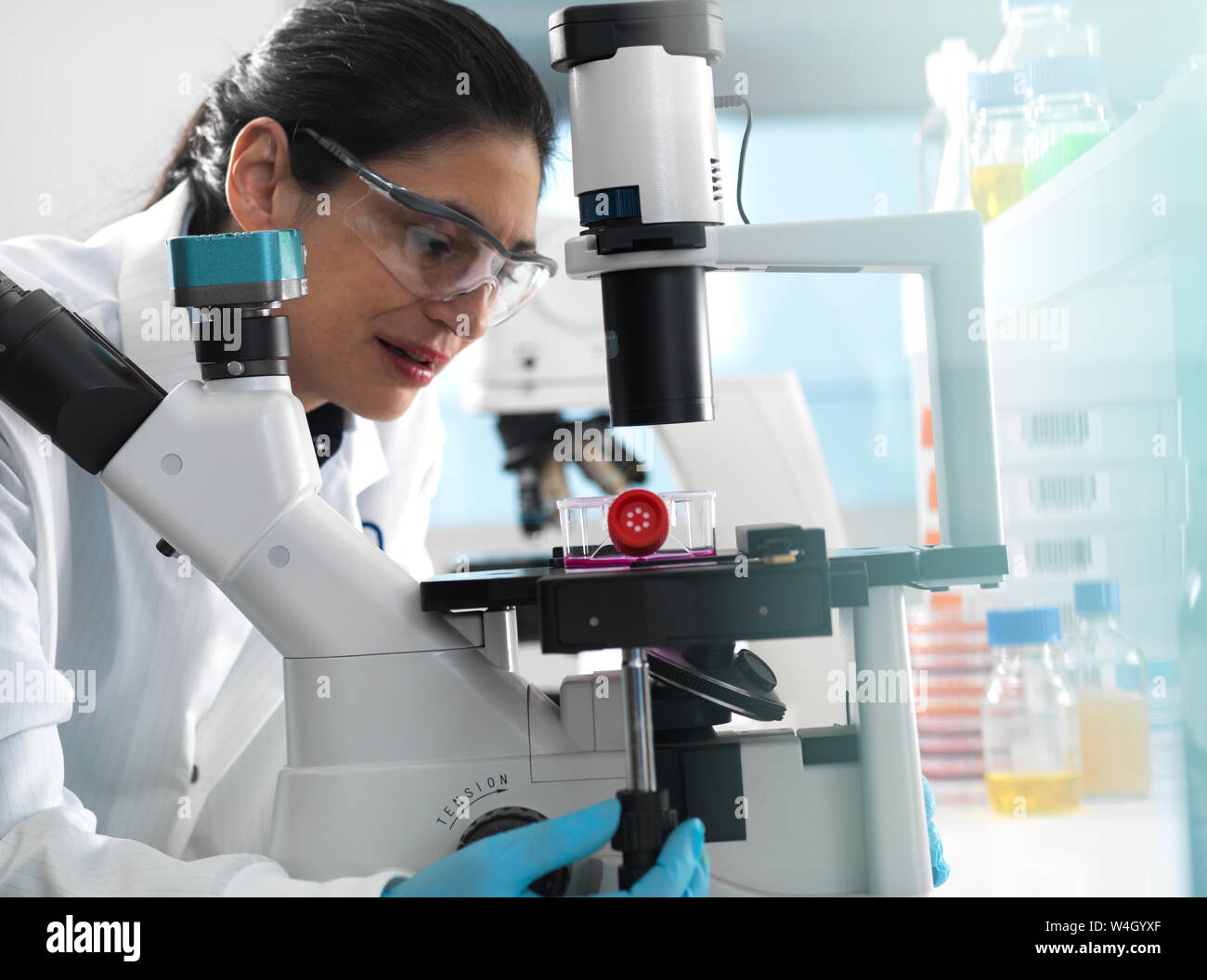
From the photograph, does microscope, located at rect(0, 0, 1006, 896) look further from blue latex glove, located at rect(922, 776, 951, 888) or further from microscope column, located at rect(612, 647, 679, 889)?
blue latex glove, located at rect(922, 776, 951, 888)

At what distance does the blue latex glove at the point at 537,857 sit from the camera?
0.56 meters

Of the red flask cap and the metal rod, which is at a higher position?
the red flask cap

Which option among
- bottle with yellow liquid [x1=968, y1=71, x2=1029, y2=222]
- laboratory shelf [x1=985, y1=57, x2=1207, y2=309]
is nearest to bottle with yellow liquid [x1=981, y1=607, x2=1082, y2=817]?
laboratory shelf [x1=985, y1=57, x2=1207, y2=309]

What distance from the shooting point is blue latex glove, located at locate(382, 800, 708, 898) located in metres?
0.56

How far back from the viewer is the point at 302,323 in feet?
3.34

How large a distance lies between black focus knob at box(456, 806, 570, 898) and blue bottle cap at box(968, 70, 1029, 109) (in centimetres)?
86

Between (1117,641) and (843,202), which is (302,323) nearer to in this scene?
(1117,641)

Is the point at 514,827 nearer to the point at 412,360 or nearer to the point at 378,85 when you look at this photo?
the point at 412,360

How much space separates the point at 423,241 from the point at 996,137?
64cm

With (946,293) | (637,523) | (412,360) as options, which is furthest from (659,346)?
(412,360)

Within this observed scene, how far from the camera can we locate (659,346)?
63 cm

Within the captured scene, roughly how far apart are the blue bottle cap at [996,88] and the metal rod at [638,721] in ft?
2.59

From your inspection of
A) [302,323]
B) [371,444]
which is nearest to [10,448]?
[302,323]
